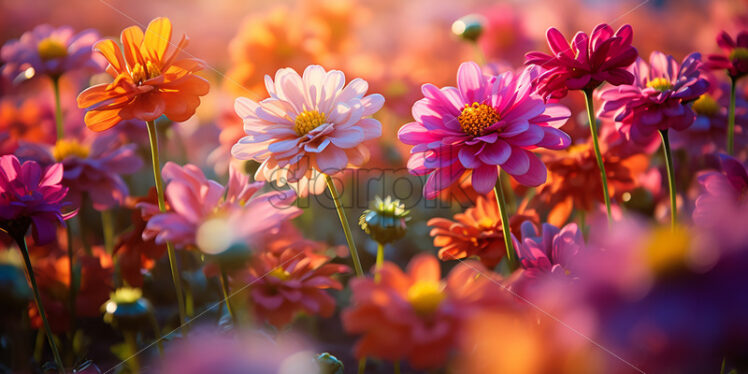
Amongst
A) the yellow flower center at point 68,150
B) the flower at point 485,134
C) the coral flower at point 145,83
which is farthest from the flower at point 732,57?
the yellow flower center at point 68,150

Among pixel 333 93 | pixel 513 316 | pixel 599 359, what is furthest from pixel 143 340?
pixel 599 359

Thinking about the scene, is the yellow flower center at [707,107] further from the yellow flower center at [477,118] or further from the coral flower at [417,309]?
the coral flower at [417,309]

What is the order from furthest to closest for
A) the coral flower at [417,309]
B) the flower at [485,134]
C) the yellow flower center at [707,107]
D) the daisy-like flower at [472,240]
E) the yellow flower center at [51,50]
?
1. the yellow flower center at [51,50]
2. the yellow flower center at [707,107]
3. the daisy-like flower at [472,240]
4. the flower at [485,134]
5. the coral flower at [417,309]

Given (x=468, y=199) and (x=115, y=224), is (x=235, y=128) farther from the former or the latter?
(x=468, y=199)

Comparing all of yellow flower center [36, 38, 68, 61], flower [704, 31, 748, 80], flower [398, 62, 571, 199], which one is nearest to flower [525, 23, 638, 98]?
flower [398, 62, 571, 199]

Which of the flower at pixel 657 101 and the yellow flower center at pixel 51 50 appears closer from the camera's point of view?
the flower at pixel 657 101
